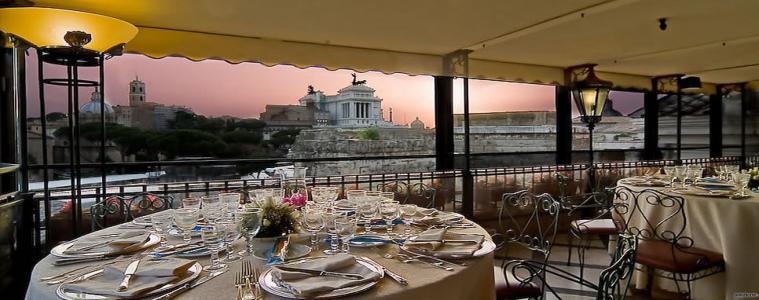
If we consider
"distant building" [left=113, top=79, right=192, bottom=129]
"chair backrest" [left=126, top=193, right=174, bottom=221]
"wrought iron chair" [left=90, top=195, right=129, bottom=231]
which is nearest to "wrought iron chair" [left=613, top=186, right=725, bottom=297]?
"chair backrest" [left=126, top=193, right=174, bottom=221]

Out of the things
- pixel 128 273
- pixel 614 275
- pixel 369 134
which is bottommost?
pixel 614 275

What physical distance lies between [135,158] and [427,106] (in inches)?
131

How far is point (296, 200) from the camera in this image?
1.72 meters

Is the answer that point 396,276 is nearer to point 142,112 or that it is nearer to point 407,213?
point 407,213

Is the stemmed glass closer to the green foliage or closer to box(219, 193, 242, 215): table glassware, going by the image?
box(219, 193, 242, 215): table glassware

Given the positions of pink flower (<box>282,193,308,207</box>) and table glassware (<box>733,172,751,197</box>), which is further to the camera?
table glassware (<box>733,172,751,197</box>)

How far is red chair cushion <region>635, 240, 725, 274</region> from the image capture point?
251 centimetres

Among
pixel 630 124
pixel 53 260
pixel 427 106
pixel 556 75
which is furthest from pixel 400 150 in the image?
pixel 630 124

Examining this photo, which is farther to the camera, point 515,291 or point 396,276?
point 515,291

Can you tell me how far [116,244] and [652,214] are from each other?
3.45m

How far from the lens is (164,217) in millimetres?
1718

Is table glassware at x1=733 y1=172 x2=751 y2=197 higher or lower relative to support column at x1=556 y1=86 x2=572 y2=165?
lower

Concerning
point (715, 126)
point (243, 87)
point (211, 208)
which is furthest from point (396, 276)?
point (715, 126)

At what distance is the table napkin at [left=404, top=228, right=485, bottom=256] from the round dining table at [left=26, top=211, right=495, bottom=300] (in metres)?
0.06
